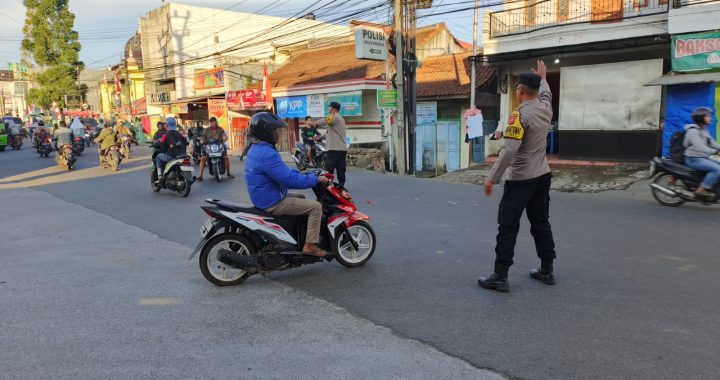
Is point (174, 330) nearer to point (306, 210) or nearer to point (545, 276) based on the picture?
point (306, 210)

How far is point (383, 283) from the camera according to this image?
466 cm

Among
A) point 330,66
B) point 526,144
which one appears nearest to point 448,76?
point 330,66

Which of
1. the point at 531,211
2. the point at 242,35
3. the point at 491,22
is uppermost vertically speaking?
the point at 242,35

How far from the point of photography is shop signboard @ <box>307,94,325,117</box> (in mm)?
20938

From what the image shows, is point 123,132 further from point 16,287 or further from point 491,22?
point 16,287

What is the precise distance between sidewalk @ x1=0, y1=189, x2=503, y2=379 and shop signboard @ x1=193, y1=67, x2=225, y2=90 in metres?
23.8

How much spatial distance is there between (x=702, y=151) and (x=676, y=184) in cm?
70

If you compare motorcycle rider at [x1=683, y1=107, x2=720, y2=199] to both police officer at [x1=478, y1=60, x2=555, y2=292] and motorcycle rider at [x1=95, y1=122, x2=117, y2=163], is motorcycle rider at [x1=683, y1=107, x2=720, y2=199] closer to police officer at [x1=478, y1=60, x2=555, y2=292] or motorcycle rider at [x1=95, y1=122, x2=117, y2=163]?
police officer at [x1=478, y1=60, x2=555, y2=292]

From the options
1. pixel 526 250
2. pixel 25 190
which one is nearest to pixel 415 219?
pixel 526 250

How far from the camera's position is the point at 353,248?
5.18 meters

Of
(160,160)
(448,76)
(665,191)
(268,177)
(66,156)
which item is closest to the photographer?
(268,177)

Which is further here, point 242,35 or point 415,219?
point 242,35

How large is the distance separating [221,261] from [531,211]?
2.83m

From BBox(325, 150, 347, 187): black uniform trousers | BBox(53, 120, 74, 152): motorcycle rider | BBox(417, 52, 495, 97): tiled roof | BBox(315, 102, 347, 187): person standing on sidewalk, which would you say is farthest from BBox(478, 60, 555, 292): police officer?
BBox(53, 120, 74, 152): motorcycle rider
